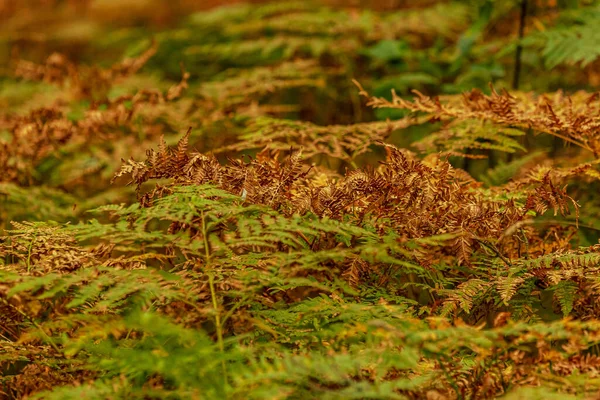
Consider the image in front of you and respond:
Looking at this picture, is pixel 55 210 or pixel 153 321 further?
pixel 55 210

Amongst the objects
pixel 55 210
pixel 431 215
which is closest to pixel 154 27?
pixel 55 210

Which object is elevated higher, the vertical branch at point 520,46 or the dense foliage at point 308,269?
the vertical branch at point 520,46

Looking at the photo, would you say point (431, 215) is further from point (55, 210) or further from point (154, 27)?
point (154, 27)

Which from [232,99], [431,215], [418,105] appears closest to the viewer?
[431,215]

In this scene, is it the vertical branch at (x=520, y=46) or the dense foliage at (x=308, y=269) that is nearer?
the dense foliage at (x=308, y=269)

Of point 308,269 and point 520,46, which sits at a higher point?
point 520,46

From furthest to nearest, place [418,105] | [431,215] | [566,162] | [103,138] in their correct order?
[103,138] < [566,162] < [418,105] < [431,215]

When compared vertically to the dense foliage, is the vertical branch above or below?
above

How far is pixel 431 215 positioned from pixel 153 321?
0.90 metres

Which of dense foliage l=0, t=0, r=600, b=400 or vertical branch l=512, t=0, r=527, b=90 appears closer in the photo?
dense foliage l=0, t=0, r=600, b=400

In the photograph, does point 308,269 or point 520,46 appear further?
point 520,46

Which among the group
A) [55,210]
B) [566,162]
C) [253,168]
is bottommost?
[55,210]

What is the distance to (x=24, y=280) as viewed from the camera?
151cm

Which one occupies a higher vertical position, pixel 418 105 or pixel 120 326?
pixel 418 105
